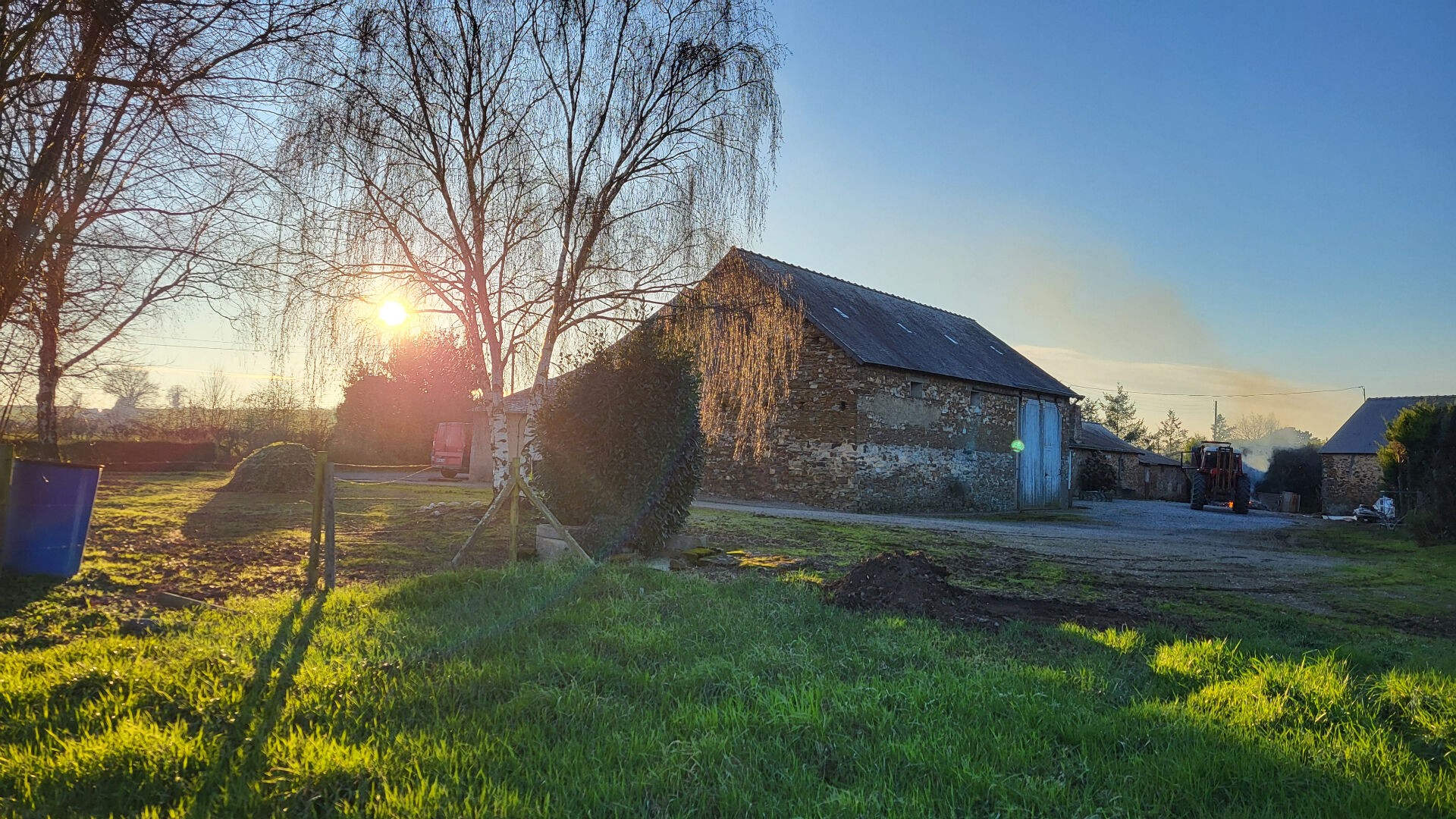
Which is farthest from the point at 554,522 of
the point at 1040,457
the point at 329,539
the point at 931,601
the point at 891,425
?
the point at 1040,457

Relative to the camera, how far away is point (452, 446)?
30.7 meters

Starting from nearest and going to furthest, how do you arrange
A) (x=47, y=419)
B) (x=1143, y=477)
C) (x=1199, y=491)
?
(x=47, y=419) < (x=1199, y=491) < (x=1143, y=477)

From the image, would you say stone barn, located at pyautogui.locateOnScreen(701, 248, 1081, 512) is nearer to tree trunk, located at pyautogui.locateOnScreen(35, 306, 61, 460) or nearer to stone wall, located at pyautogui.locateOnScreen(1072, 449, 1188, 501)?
tree trunk, located at pyautogui.locateOnScreen(35, 306, 61, 460)

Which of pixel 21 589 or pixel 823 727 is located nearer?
pixel 823 727

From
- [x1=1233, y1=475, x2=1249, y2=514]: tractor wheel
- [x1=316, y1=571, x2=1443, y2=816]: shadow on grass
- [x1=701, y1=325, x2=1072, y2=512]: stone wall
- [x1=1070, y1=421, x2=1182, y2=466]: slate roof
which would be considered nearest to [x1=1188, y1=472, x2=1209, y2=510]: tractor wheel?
[x1=1233, y1=475, x2=1249, y2=514]: tractor wheel

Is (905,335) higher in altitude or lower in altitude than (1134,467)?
higher

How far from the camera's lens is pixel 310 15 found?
5121 mm

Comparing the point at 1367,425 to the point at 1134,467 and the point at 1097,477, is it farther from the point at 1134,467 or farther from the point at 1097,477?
the point at 1097,477

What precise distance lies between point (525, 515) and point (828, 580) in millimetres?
5662

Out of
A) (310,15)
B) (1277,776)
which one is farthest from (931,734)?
(310,15)

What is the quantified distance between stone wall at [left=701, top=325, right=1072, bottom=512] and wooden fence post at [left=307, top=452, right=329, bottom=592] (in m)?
12.1

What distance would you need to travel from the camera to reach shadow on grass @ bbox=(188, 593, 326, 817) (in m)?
2.70

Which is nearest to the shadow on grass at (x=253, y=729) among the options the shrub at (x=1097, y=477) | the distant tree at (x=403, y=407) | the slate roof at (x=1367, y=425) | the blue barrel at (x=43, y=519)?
the blue barrel at (x=43, y=519)

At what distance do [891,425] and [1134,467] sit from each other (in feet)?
97.8
